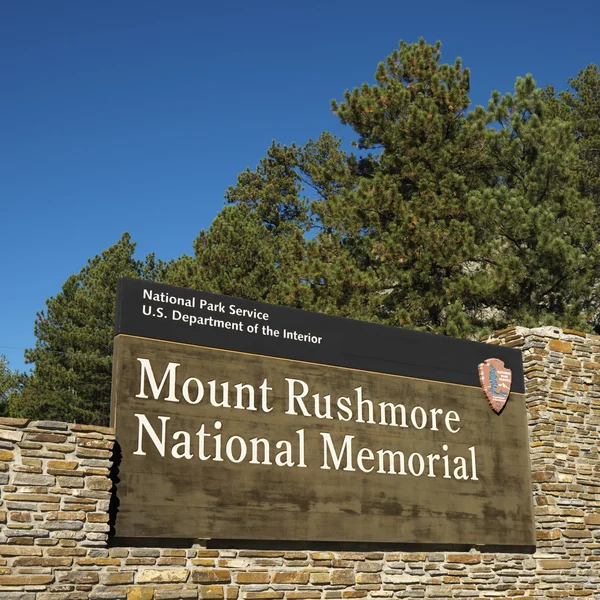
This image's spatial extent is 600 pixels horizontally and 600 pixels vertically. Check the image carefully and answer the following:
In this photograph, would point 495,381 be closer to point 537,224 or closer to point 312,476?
point 312,476

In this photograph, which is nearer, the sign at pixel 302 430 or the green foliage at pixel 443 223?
the sign at pixel 302 430

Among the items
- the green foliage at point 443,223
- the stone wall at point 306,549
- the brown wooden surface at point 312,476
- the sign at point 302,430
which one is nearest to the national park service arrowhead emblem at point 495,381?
the sign at point 302,430

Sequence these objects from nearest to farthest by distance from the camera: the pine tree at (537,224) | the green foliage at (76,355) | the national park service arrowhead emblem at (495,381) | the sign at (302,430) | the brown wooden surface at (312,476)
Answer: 1. the brown wooden surface at (312,476)
2. the sign at (302,430)
3. the national park service arrowhead emblem at (495,381)
4. the pine tree at (537,224)
5. the green foliage at (76,355)

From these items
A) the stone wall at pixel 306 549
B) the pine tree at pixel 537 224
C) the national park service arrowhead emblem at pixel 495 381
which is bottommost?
the stone wall at pixel 306 549

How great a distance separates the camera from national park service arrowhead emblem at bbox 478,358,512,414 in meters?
11.9

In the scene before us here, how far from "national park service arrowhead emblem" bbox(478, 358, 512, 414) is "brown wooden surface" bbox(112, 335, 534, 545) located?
0.17 metres

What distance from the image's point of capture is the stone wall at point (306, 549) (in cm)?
794

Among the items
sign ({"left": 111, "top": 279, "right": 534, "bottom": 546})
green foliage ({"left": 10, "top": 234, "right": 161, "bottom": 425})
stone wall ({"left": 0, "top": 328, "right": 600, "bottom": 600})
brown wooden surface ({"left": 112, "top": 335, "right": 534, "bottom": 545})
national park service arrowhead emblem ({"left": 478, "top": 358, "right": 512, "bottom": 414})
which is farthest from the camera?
green foliage ({"left": 10, "top": 234, "right": 161, "bottom": 425})

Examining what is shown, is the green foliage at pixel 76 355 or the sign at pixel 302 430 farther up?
the green foliage at pixel 76 355

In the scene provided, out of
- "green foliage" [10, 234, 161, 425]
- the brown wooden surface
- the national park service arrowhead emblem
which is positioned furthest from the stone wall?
"green foliage" [10, 234, 161, 425]

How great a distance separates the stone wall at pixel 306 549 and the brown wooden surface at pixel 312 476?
0.81 feet

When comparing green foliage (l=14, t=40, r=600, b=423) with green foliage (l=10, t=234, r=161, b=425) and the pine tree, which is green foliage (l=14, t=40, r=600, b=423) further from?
green foliage (l=10, t=234, r=161, b=425)

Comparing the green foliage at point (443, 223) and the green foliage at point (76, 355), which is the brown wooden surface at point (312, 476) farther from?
the green foliage at point (76, 355)

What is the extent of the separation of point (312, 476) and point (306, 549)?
0.84 m
